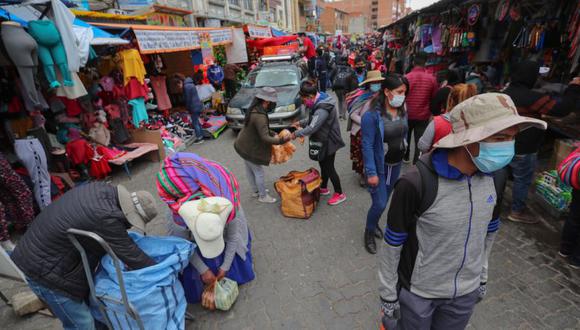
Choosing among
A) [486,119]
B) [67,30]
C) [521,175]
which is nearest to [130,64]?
[67,30]

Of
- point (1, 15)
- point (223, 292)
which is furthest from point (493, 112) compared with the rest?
point (1, 15)

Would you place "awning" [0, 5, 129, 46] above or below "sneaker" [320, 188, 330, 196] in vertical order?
above

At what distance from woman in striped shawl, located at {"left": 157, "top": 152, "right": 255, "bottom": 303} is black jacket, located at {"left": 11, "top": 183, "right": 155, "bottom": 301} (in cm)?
40

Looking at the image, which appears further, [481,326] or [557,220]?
[557,220]

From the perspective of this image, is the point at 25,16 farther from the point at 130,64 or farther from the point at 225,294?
the point at 225,294

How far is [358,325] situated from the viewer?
2.73m

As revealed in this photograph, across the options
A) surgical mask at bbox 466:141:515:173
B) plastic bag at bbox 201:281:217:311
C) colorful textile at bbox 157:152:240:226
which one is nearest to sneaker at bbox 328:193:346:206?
plastic bag at bbox 201:281:217:311

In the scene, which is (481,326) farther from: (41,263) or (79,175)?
(79,175)

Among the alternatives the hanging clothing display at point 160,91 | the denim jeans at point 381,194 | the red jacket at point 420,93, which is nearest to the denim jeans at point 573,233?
the denim jeans at point 381,194

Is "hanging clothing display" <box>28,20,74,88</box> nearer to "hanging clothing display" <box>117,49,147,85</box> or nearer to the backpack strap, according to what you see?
"hanging clothing display" <box>117,49,147,85</box>

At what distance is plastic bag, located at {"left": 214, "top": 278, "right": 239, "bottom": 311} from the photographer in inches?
110

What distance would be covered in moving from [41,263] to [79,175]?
15.2ft

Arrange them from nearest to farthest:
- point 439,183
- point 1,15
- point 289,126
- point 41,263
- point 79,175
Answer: point 439,183 < point 41,263 < point 1,15 < point 79,175 < point 289,126

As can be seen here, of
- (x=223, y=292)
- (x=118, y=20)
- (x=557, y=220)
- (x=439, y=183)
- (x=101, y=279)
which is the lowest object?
(x=557, y=220)
